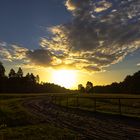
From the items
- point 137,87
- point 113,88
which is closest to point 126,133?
point 137,87

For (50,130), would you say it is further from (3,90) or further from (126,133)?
(3,90)

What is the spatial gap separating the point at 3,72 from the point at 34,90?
90.8 feet

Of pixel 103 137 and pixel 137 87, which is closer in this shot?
pixel 103 137

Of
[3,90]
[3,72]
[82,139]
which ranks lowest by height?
[82,139]

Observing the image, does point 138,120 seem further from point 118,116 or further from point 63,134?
point 63,134

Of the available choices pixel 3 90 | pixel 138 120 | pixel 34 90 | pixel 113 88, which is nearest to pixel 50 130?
pixel 138 120

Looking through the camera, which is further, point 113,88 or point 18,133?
point 113,88

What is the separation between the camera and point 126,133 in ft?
51.0

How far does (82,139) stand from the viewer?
13.7 m

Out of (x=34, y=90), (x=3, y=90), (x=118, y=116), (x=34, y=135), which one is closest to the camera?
(x=34, y=135)

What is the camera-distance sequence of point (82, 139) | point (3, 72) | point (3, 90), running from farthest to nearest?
point (3, 72) → point (3, 90) → point (82, 139)

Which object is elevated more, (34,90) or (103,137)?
(34,90)

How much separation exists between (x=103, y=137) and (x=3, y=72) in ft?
496

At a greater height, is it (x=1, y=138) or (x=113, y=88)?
(x=113, y=88)
